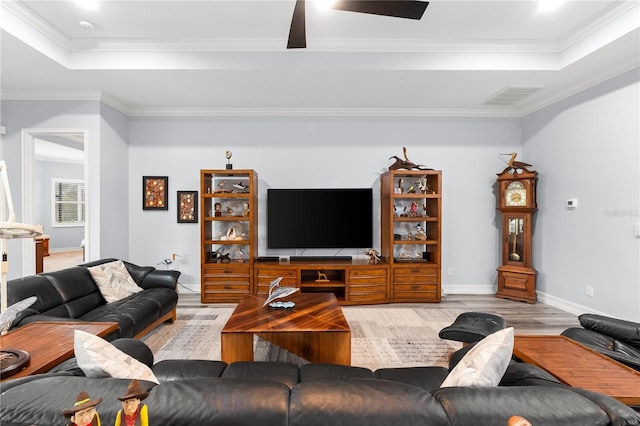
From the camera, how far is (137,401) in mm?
788

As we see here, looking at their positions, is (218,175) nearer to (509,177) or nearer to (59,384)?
(59,384)

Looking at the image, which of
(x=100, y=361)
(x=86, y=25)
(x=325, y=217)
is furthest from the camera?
(x=325, y=217)

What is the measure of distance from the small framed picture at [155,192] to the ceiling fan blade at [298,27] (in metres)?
3.41

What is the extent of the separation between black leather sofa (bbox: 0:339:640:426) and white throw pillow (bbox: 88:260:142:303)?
97.2 inches

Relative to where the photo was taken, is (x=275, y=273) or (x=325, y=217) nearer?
(x=275, y=273)

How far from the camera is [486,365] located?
4.18 feet

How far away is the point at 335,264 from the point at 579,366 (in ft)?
10.0

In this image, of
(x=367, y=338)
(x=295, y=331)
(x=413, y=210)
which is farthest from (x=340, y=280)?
(x=295, y=331)

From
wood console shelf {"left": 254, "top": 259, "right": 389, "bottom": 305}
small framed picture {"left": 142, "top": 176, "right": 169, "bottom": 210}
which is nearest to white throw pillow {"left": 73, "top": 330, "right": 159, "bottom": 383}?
wood console shelf {"left": 254, "top": 259, "right": 389, "bottom": 305}

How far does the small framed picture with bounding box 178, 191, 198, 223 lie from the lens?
4.95m

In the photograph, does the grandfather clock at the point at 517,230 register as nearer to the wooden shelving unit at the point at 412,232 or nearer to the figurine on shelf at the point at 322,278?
the wooden shelving unit at the point at 412,232

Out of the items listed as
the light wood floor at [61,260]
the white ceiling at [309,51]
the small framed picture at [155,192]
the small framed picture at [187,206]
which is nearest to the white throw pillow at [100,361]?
the white ceiling at [309,51]

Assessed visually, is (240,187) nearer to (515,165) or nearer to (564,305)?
(515,165)

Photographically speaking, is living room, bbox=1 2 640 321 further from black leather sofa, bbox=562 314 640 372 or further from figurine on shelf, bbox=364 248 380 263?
black leather sofa, bbox=562 314 640 372
